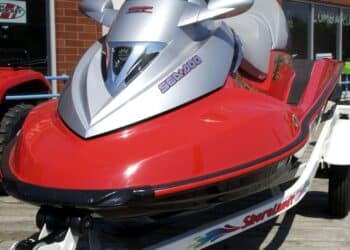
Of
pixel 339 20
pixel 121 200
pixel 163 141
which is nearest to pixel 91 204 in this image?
pixel 121 200

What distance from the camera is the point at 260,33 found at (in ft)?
13.1

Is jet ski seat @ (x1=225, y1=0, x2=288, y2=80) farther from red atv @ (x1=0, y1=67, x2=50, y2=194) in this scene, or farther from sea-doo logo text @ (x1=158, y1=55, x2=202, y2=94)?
red atv @ (x1=0, y1=67, x2=50, y2=194)

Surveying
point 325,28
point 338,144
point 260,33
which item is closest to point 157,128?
point 260,33

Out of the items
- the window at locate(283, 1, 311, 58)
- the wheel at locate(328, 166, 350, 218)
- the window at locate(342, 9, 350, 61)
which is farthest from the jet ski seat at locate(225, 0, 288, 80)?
the window at locate(342, 9, 350, 61)

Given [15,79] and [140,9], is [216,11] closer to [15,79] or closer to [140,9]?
[140,9]

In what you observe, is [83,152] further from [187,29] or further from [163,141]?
[187,29]

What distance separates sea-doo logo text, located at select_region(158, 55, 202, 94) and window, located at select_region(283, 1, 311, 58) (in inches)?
415

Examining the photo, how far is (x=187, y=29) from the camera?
3188mm

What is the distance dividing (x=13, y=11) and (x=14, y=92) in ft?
9.43

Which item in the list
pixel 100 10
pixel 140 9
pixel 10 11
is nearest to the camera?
pixel 140 9

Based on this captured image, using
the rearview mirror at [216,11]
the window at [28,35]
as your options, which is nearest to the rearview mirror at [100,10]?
the rearview mirror at [216,11]

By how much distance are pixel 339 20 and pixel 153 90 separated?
1339 cm

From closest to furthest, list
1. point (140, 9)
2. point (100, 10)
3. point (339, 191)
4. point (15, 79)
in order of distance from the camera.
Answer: point (140, 9) → point (100, 10) → point (339, 191) → point (15, 79)

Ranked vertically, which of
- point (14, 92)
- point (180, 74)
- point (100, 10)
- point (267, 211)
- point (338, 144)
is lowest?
point (267, 211)
